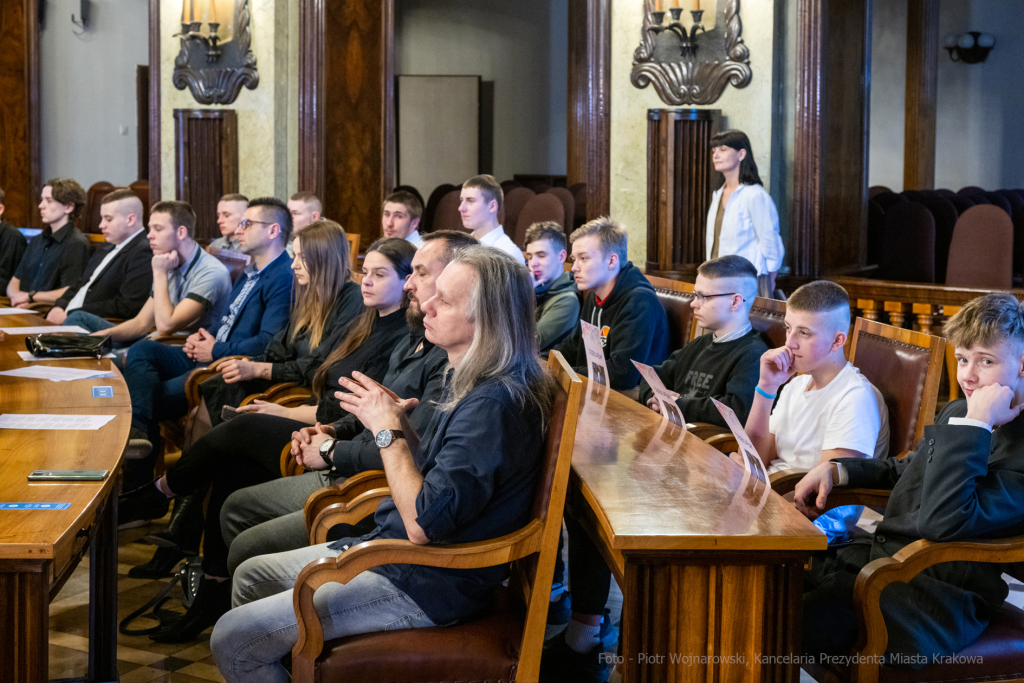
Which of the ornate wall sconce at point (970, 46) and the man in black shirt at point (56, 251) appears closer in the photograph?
the man in black shirt at point (56, 251)

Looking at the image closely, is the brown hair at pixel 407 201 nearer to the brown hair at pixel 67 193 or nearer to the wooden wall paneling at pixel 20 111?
the brown hair at pixel 67 193

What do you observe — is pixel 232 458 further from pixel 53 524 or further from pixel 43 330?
pixel 43 330

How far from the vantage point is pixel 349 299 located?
3.56 meters

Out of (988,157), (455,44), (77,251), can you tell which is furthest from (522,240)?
(988,157)

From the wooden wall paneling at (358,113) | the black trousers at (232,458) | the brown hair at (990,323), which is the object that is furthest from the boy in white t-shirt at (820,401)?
the wooden wall paneling at (358,113)

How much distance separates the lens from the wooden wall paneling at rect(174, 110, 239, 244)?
23.6ft

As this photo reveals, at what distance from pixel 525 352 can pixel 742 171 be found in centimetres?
375

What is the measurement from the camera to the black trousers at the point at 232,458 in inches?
120

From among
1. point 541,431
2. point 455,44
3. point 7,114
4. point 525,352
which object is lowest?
point 541,431

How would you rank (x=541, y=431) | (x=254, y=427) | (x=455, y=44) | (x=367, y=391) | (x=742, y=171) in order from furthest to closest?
(x=455, y=44) < (x=742, y=171) < (x=254, y=427) < (x=367, y=391) < (x=541, y=431)

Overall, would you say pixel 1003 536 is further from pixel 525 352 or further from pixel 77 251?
pixel 77 251

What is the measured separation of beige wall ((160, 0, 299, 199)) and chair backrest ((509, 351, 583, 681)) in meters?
5.85

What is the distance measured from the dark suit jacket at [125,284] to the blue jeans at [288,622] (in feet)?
11.3

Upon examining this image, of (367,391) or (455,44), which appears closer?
(367,391)
